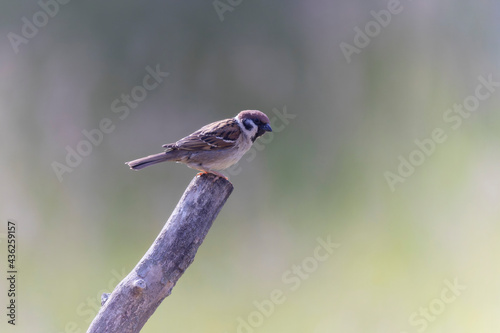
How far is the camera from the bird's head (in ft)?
8.87

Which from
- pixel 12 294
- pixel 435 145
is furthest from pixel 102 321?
pixel 435 145

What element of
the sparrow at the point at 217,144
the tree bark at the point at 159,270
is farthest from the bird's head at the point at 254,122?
the tree bark at the point at 159,270

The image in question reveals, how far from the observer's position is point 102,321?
173 cm

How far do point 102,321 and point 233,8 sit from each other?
3.25 metres

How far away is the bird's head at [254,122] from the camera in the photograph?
270cm

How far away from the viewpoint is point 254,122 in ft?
8.93

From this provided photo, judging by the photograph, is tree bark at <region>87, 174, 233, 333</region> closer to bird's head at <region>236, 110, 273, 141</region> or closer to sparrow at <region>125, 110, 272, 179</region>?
sparrow at <region>125, 110, 272, 179</region>

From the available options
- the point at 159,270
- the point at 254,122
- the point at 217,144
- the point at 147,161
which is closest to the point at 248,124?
the point at 254,122

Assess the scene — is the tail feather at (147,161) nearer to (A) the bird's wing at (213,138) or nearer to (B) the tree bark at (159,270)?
(A) the bird's wing at (213,138)

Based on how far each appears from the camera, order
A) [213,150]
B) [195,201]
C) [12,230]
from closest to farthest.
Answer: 1. [195,201]
2. [213,150]
3. [12,230]

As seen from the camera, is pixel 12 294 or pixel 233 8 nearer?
pixel 12 294

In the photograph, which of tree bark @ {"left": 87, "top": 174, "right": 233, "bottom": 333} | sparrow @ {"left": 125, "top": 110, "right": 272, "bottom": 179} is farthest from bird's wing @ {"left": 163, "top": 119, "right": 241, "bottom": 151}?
tree bark @ {"left": 87, "top": 174, "right": 233, "bottom": 333}

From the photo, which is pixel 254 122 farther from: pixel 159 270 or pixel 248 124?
pixel 159 270

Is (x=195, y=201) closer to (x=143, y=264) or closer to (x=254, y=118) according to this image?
(x=143, y=264)
